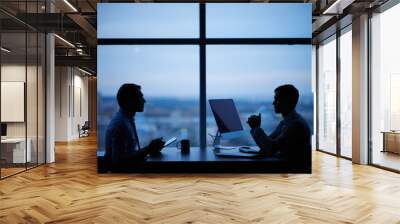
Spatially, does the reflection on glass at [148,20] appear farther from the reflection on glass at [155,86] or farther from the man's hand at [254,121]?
the man's hand at [254,121]

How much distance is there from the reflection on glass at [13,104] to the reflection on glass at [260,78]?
3.37m

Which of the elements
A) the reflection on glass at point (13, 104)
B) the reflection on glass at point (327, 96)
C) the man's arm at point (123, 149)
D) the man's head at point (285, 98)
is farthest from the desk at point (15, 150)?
the reflection on glass at point (327, 96)

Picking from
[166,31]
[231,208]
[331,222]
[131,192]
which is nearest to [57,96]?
[166,31]

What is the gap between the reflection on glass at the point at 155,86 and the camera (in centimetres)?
595

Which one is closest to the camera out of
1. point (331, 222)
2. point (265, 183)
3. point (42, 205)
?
point (331, 222)

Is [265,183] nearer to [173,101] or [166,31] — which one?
[173,101]

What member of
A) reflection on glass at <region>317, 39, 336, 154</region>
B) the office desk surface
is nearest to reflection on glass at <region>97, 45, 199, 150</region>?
the office desk surface

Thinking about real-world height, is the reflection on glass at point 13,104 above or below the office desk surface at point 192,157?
above

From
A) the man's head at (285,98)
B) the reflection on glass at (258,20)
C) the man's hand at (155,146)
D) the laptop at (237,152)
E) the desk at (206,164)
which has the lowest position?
the desk at (206,164)

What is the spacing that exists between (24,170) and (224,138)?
3748mm

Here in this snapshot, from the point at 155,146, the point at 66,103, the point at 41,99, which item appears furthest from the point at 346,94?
the point at 66,103

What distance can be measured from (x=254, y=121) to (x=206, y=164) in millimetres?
1054

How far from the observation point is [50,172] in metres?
6.50

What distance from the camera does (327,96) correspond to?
32.7ft
